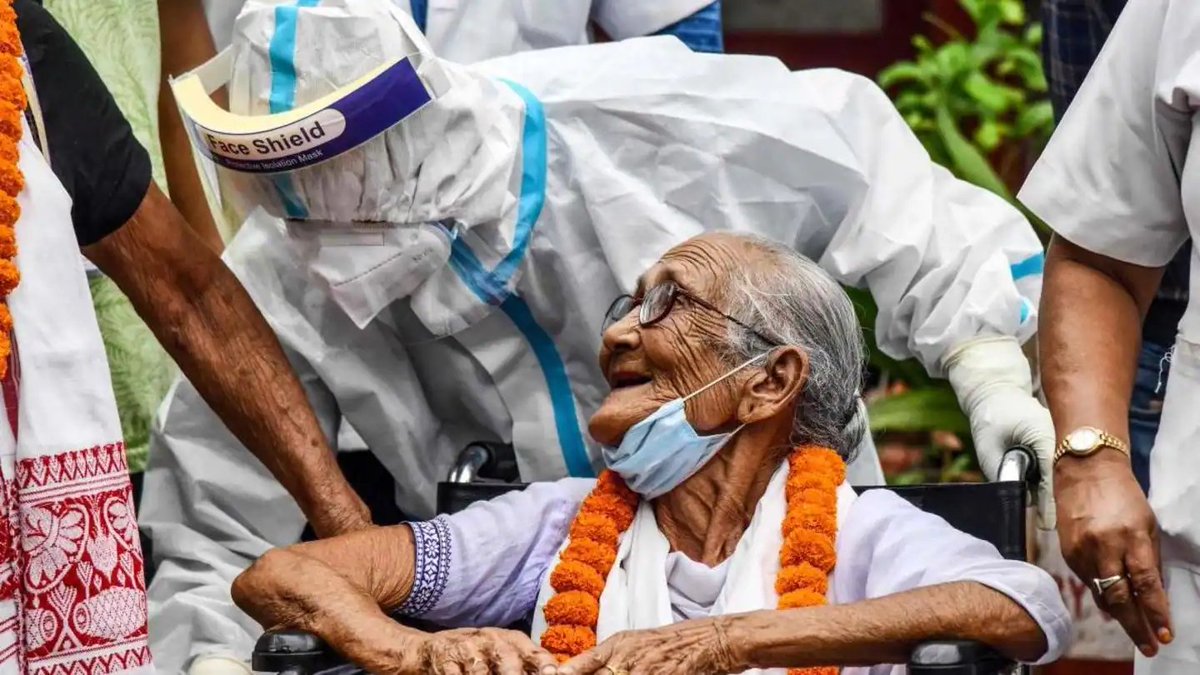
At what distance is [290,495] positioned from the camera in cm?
356

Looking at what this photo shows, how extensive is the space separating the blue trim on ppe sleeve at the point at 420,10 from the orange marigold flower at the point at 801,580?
135 cm

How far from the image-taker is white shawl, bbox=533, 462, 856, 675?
298 centimetres

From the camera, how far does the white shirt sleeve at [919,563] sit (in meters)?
2.79

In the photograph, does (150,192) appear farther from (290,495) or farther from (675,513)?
(675,513)

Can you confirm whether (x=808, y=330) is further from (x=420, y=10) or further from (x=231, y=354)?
(x=420, y=10)

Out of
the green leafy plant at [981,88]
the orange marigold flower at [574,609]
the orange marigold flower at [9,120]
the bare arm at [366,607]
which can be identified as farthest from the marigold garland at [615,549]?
the green leafy plant at [981,88]

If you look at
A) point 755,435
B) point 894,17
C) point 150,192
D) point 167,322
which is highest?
point 150,192

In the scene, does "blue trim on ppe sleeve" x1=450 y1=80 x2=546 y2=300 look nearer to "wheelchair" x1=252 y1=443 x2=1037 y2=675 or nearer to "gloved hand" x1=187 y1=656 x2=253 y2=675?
"wheelchair" x1=252 y1=443 x2=1037 y2=675

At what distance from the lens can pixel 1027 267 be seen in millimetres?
3715

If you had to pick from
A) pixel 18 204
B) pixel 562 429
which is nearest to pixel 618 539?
pixel 562 429

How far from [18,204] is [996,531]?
1.53 meters

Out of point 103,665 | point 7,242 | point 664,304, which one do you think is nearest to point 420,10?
point 664,304

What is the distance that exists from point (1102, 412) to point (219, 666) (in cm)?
149

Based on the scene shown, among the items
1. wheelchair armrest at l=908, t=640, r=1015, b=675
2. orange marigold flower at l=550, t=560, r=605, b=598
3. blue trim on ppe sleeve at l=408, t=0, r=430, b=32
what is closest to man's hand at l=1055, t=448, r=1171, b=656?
wheelchair armrest at l=908, t=640, r=1015, b=675
